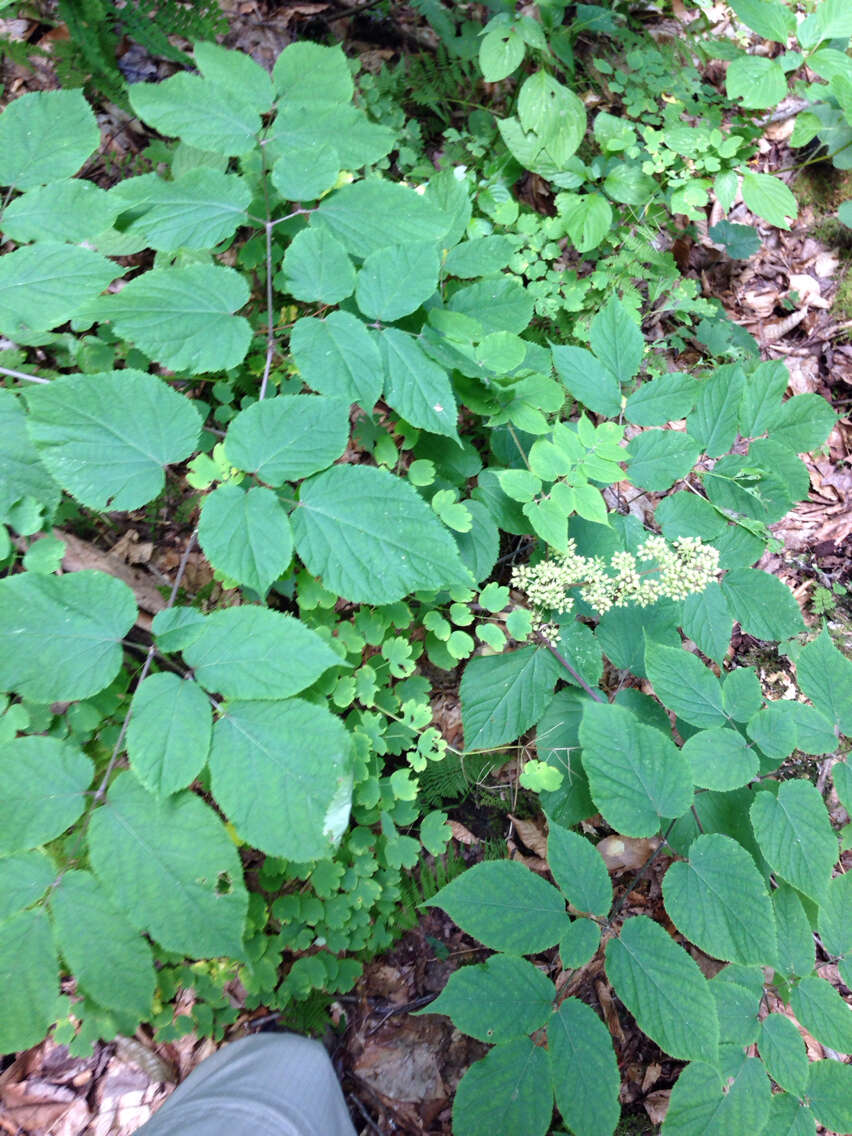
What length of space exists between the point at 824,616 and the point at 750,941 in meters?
1.67

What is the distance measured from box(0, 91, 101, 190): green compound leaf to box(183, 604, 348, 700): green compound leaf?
1.26 metres

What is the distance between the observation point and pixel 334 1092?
179 centimetres

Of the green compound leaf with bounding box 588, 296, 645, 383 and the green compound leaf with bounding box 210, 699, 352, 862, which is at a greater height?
the green compound leaf with bounding box 588, 296, 645, 383

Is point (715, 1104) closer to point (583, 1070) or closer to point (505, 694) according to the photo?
point (583, 1070)

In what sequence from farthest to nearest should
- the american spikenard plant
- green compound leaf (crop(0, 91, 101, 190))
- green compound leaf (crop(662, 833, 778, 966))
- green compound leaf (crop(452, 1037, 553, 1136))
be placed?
green compound leaf (crop(0, 91, 101, 190))
green compound leaf (crop(662, 833, 778, 966))
green compound leaf (crop(452, 1037, 553, 1136))
the american spikenard plant

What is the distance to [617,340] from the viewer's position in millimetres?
2041

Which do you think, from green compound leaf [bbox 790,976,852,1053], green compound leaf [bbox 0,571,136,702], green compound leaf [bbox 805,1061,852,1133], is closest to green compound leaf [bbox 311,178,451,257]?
green compound leaf [bbox 0,571,136,702]

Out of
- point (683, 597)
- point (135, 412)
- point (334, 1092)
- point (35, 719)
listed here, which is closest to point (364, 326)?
point (135, 412)

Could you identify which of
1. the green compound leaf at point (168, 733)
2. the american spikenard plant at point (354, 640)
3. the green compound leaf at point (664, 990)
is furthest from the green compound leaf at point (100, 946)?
the green compound leaf at point (664, 990)

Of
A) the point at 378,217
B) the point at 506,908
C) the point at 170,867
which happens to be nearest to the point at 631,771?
the point at 506,908

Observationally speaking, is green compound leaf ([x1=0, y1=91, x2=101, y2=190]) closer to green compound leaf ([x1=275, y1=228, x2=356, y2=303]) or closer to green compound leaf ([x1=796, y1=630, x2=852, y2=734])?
green compound leaf ([x1=275, y1=228, x2=356, y2=303])

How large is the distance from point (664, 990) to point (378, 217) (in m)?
2.10

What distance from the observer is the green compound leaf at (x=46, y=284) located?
5.09 ft

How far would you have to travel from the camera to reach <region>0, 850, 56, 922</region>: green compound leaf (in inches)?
49.8
